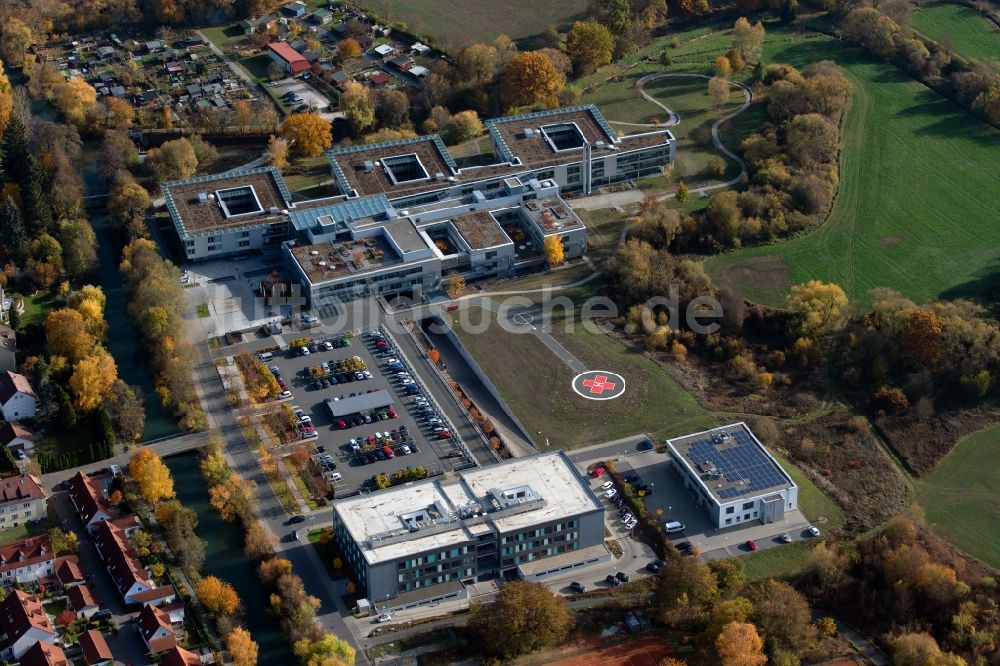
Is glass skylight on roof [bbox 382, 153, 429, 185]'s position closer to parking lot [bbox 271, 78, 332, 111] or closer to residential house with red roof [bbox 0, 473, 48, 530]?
parking lot [bbox 271, 78, 332, 111]

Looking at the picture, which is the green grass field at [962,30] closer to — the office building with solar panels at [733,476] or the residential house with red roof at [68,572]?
the office building with solar panels at [733,476]

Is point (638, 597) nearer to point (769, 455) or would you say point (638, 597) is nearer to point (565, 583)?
point (565, 583)

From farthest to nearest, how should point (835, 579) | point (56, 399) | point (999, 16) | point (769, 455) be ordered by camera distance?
point (999, 16) → point (56, 399) → point (769, 455) → point (835, 579)

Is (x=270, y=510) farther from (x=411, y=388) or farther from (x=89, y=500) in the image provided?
(x=411, y=388)

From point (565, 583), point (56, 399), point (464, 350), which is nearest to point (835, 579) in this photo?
point (565, 583)

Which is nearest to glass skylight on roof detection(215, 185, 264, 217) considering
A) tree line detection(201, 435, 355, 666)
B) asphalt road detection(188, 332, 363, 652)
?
asphalt road detection(188, 332, 363, 652)
